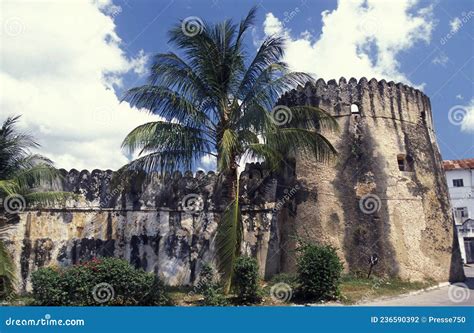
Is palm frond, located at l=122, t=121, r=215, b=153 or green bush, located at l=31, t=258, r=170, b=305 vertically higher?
palm frond, located at l=122, t=121, r=215, b=153

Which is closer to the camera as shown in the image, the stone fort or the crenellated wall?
the stone fort

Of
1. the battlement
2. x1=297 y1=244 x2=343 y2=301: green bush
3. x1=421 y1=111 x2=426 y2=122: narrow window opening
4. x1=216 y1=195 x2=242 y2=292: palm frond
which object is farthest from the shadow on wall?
x1=216 y1=195 x2=242 y2=292: palm frond

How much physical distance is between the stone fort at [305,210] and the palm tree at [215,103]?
3.60m

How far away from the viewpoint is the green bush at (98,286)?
11047mm

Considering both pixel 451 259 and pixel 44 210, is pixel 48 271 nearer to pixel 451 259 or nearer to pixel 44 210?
pixel 44 210

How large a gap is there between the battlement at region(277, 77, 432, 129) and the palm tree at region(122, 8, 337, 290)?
13.1ft

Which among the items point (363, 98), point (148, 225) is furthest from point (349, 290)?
point (148, 225)

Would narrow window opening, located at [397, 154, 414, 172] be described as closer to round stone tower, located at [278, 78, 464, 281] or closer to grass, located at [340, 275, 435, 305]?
round stone tower, located at [278, 78, 464, 281]

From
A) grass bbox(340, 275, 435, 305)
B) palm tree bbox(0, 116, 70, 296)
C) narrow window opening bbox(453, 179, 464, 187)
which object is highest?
narrow window opening bbox(453, 179, 464, 187)

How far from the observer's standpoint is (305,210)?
50.3 ft

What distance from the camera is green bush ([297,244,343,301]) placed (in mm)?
11734

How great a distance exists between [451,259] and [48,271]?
1306cm

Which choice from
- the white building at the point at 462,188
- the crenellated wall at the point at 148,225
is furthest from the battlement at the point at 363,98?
the white building at the point at 462,188

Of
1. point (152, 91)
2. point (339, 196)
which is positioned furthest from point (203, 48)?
point (339, 196)
